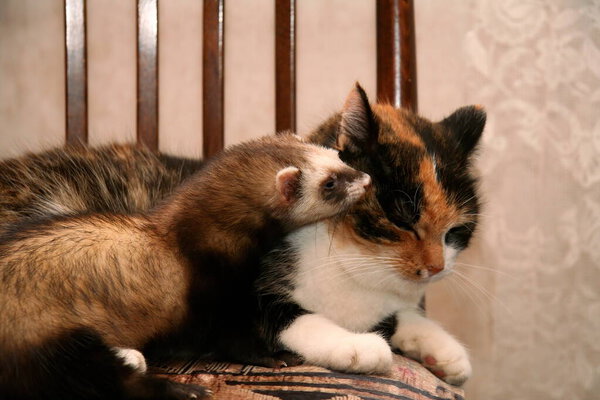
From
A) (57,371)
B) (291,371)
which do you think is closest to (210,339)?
(291,371)

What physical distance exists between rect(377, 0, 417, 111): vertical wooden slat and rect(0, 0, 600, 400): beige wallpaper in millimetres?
110

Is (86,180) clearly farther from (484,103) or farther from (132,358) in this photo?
(484,103)

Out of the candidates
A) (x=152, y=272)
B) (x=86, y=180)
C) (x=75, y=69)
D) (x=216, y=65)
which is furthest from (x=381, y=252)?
(x=75, y=69)

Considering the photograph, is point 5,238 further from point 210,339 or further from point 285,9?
point 285,9

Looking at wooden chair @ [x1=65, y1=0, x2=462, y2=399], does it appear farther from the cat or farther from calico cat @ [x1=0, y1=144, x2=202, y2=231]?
the cat

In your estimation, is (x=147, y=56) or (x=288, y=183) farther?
(x=147, y=56)

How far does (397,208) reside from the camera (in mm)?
883

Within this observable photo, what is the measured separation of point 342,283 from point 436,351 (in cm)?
18

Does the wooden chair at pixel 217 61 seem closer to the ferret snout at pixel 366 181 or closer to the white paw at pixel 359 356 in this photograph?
the ferret snout at pixel 366 181

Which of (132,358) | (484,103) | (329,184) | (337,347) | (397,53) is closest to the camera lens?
(132,358)

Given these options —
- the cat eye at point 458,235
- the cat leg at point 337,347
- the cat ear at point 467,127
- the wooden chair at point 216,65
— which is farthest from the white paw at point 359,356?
the wooden chair at point 216,65

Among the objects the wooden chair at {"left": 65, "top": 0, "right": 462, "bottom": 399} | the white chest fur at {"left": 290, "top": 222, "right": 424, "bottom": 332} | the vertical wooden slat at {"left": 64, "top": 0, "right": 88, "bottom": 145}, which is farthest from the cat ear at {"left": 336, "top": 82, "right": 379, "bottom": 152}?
the vertical wooden slat at {"left": 64, "top": 0, "right": 88, "bottom": 145}

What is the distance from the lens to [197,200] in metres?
0.93

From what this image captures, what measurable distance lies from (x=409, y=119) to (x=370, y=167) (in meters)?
0.15
